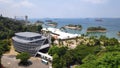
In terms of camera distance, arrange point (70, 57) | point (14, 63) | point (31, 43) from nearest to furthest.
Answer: point (70, 57), point (14, 63), point (31, 43)

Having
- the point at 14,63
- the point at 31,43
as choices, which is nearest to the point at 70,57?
the point at 14,63

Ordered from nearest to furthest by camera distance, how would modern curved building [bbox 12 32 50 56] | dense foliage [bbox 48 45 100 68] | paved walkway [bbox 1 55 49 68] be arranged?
1. dense foliage [bbox 48 45 100 68]
2. paved walkway [bbox 1 55 49 68]
3. modern curved building [bbox 12 32 50 56]

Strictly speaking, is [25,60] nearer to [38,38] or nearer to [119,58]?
[38,38]

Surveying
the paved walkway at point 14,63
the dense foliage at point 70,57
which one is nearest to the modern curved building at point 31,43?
the paved walkway at point 14,63

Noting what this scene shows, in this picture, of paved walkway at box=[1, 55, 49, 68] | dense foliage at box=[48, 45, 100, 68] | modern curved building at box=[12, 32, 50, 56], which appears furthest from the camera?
modern curved building at box=[12, 32, 50, 56]

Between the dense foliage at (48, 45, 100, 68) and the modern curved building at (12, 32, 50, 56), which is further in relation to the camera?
the modern curved building at (12, 32, 50, 56)

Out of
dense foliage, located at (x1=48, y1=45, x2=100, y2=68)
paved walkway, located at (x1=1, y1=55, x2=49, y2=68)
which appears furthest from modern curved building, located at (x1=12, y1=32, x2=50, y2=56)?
dense foliage, located at (x1=48, y1=45, x2=100, y2=68)

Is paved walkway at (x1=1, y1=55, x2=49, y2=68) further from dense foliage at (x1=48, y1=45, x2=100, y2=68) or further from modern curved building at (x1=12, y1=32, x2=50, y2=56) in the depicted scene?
dense foliage at (x1=48, y1=45, x2=100, y2=68)

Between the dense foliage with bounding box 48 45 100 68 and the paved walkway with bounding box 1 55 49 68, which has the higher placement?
the dense foliage with bounding box 48 45 100 68

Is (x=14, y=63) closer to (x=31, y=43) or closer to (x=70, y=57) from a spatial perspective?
(x=31, y=43)

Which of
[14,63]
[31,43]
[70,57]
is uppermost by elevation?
[31,43]

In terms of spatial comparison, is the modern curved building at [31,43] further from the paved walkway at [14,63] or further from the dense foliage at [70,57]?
the dense foliage at [70,57]
